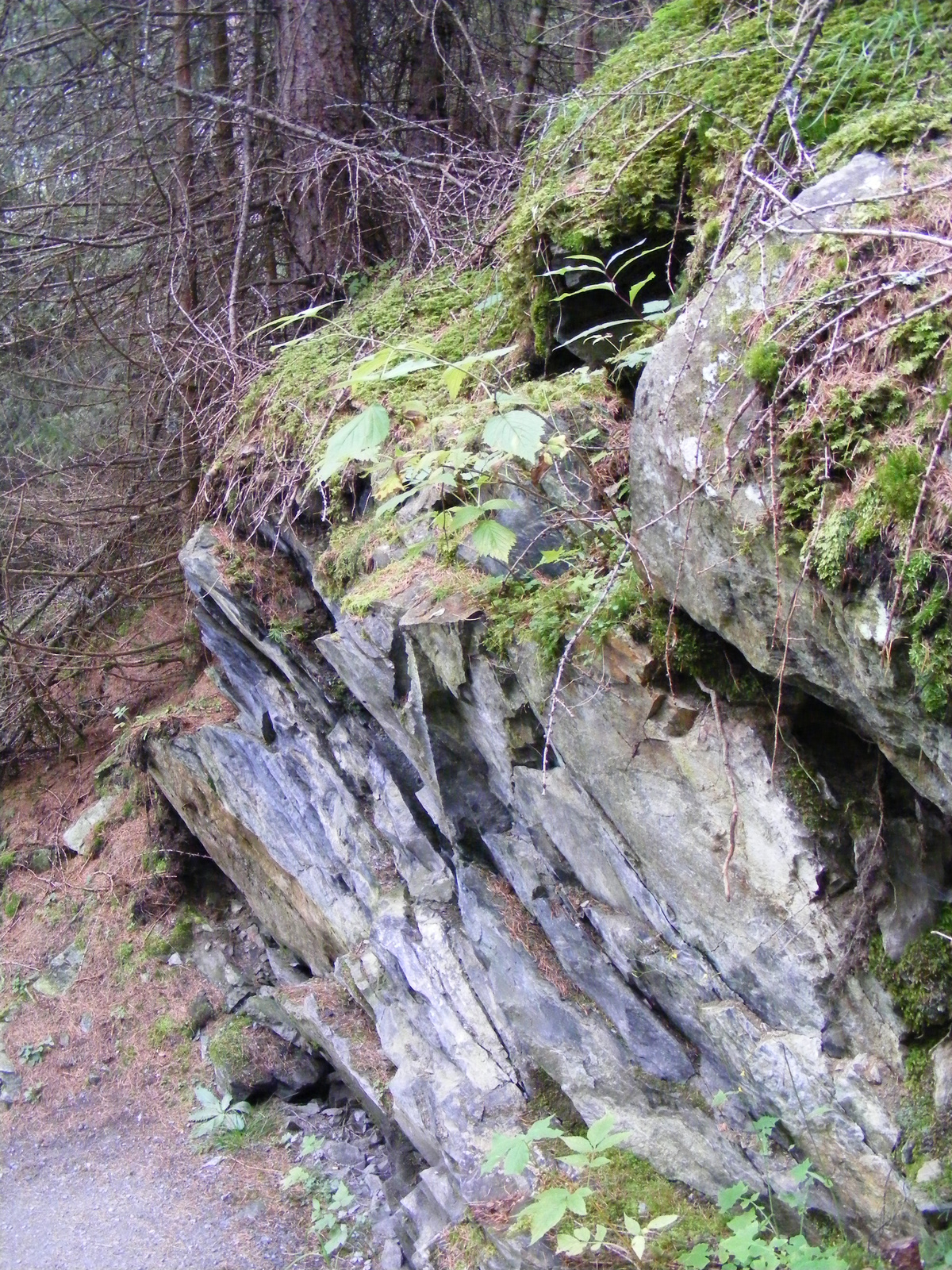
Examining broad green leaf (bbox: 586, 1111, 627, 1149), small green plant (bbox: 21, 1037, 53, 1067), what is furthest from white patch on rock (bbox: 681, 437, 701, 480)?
small green plant (bbox: 21, 1037, 53, 1067)

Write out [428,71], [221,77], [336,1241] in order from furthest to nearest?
[221,77], [428,71], [336,1241]

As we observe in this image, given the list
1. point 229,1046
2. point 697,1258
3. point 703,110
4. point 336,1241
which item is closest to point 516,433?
point 703,110

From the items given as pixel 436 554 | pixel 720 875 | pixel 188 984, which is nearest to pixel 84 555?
pixel 188 984

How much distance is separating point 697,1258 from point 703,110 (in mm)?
4340

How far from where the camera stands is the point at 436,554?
481 centimetres

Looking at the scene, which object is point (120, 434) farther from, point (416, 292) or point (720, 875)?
point (720, 875)

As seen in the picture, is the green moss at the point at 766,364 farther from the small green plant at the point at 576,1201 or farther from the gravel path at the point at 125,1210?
the gravel path at the point at 125,1210

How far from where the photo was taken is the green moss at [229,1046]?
7246mm

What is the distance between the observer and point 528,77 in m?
7.99

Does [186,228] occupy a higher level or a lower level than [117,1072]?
higher

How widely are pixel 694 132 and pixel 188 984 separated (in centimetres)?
750

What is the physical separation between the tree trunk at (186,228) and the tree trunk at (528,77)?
2.79 metres

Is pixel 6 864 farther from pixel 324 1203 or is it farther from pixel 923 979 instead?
pixel 923 979

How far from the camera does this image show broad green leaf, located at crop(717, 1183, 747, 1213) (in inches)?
132
